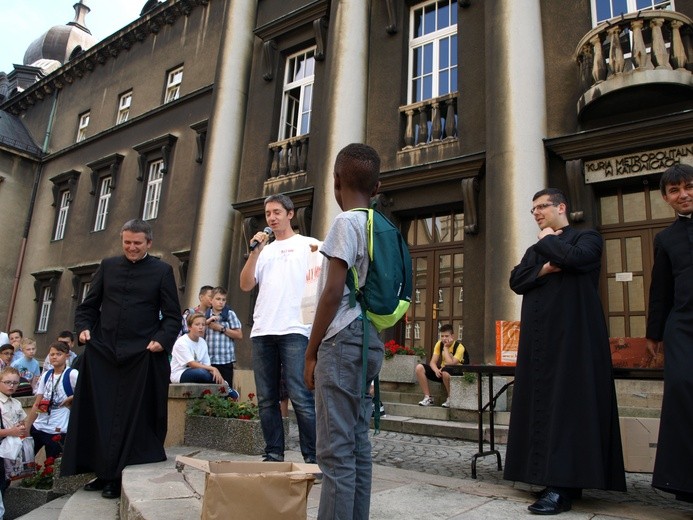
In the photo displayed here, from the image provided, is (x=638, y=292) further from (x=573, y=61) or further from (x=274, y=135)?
(x=274, y=135)

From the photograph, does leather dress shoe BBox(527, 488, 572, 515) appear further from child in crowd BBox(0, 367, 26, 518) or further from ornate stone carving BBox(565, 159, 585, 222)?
ornate stone carving BBox(565, 159, 585, 222)

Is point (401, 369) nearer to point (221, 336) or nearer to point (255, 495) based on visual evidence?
point (221, 336)

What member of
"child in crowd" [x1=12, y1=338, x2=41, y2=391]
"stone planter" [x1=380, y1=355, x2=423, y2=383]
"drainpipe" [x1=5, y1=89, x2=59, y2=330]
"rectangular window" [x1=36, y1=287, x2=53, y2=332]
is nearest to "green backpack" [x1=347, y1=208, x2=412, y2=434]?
"stone planter" [x1=380, y1=355, x2=423, y2=383]

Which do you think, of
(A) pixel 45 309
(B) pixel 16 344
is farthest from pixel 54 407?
(A) pixel 45 309

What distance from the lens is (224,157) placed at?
45.1ft

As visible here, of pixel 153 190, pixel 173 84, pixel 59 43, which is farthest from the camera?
pixel 59 43

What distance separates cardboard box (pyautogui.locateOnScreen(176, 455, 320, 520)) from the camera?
6.97ft

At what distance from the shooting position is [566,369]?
3342 mm

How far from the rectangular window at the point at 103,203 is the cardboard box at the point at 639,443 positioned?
58.0 ft

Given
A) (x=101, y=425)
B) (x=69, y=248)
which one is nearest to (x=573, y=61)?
(x=101, y=425)

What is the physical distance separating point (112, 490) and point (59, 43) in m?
35.4

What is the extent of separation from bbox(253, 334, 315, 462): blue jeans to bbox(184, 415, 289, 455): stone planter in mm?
664

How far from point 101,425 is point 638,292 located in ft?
24.4

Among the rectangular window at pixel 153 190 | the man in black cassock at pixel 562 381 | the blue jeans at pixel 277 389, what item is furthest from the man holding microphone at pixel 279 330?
the rectangular window at pixel 153 190
